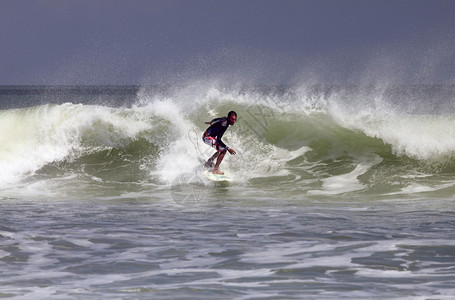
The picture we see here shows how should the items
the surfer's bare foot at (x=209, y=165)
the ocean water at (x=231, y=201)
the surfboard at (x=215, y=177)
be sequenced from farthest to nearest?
the surfer's bare foot at (x=209, y=165)
the surfboard at (x=215, y=177)
the ocean water at (x=231, y=201)

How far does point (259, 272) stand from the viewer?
5.98 m

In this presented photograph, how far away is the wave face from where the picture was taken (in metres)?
13.0

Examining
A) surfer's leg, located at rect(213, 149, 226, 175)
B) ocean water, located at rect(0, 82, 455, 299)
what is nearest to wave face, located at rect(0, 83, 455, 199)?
ocean water, located at rect(0, 82, 455, 299)

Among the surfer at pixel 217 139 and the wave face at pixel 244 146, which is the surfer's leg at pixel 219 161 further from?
the wave face at pixel 244 146

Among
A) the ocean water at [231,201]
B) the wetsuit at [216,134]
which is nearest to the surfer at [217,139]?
the wetsuit at [216,134]

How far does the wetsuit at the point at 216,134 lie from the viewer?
42.8 feet

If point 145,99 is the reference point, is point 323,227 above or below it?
below

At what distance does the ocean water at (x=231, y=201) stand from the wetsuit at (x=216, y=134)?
767mm

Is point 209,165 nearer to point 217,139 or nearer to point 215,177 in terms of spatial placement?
point 215,177

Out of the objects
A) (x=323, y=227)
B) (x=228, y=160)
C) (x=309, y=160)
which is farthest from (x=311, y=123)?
(x=323, y=227)

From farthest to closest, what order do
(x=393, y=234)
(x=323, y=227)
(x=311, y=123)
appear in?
1. (x=311, y=123)
2. (x=323, y=227)
3. (x=393, y=234)

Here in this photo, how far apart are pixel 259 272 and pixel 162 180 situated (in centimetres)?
772

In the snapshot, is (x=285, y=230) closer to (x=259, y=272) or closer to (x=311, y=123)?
(x=259, y=272)

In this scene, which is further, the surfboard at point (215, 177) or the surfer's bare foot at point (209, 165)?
the surfer's bare foot at point (209, 165)
